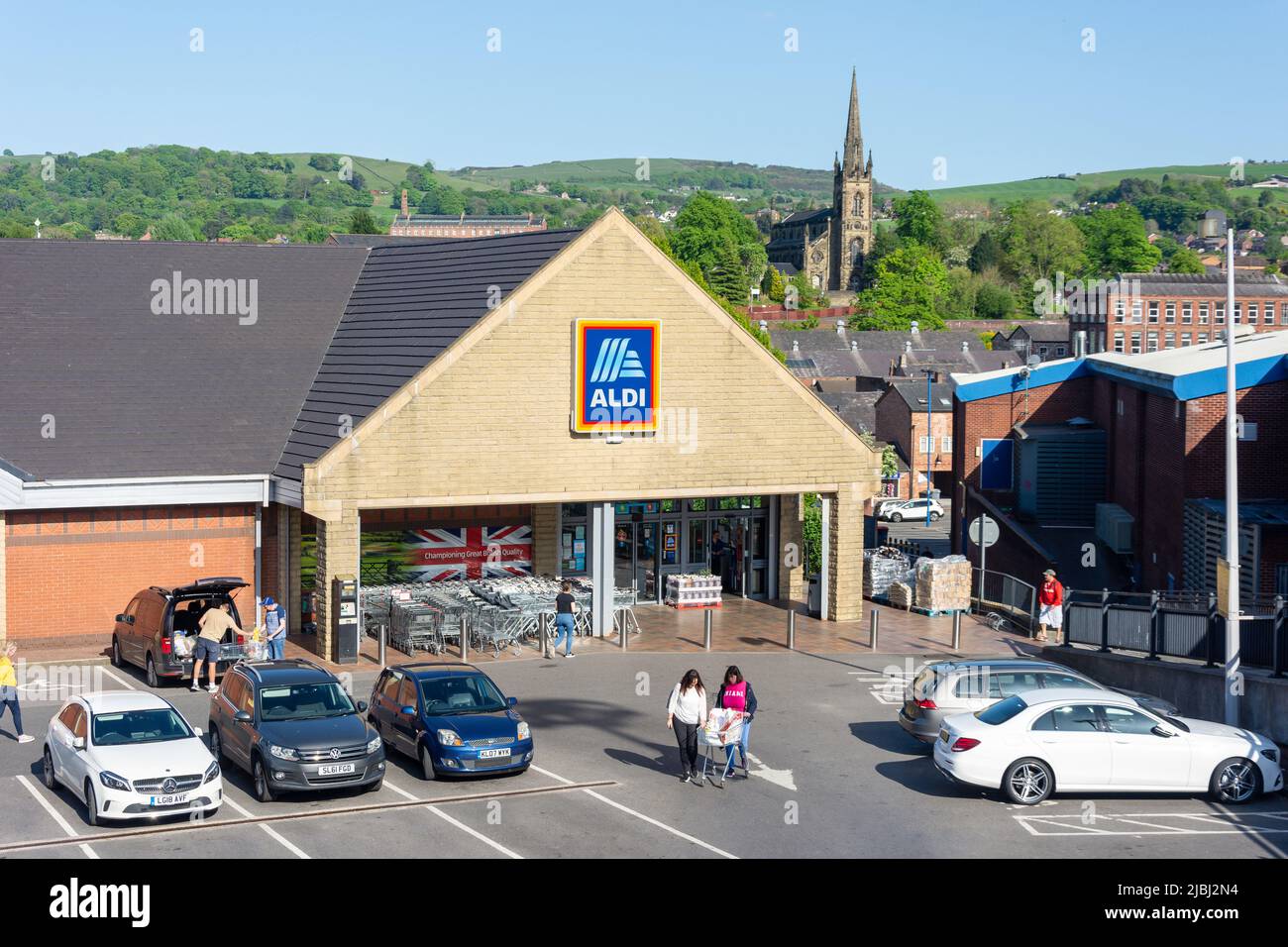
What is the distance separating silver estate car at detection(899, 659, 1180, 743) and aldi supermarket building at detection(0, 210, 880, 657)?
35.4ft

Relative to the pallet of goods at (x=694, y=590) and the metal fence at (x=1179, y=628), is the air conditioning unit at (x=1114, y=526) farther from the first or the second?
the pallet of goods at (x=694, y=590)

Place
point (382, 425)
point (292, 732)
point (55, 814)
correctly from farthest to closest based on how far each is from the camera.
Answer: point (382, 425) → point (292, 732) → point (55, 814)

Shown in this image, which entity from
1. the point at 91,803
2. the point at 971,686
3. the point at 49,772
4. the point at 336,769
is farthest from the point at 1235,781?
the point at 49,772

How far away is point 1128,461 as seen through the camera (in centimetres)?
4247

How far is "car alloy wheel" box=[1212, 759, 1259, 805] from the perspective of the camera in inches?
786

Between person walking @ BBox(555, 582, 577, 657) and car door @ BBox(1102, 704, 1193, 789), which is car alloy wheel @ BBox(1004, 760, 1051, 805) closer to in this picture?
car door @ BBox(1102, 704, 1193, 789)

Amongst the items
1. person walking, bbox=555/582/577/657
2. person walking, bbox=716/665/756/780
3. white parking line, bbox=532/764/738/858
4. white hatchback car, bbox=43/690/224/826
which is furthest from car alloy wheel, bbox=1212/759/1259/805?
person walking, bbox=555/582/577/657

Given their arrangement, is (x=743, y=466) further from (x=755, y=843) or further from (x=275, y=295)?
(x=755, y=843)

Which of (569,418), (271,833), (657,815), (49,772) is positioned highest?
(569,418)

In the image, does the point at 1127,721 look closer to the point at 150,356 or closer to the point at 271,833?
the point at 271,833

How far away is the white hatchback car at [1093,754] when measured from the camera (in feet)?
64.6

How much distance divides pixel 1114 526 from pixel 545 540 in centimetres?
1777

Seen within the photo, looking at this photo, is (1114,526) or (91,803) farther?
(1114,526)

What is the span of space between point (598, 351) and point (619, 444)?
6.79 feet
